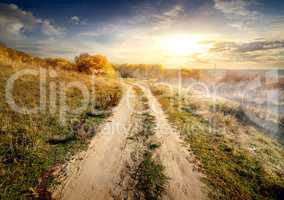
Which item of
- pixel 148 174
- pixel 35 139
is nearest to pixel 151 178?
pixel 148 174

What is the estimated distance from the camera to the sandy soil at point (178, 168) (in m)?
6.06

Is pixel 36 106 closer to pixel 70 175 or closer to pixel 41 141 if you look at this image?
pixel 41 141

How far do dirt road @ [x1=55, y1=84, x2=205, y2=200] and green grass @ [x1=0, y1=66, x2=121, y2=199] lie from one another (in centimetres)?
73

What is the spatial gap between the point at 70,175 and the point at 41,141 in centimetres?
285

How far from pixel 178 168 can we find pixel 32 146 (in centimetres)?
608

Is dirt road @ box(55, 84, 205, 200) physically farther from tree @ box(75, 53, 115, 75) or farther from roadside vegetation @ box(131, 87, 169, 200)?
tree @ box(75, 53, 115, 75)

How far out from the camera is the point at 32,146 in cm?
783

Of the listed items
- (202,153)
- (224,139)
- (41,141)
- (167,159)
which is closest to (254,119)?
(224,139)

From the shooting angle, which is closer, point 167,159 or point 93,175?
point 93,175

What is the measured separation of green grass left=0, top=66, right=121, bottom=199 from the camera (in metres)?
5.85

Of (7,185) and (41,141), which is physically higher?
(41,141)

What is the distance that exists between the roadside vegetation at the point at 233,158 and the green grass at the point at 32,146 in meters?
5.43

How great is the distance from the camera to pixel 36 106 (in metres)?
12.3

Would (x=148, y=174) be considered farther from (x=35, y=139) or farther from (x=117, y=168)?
(x=35, y=139)
